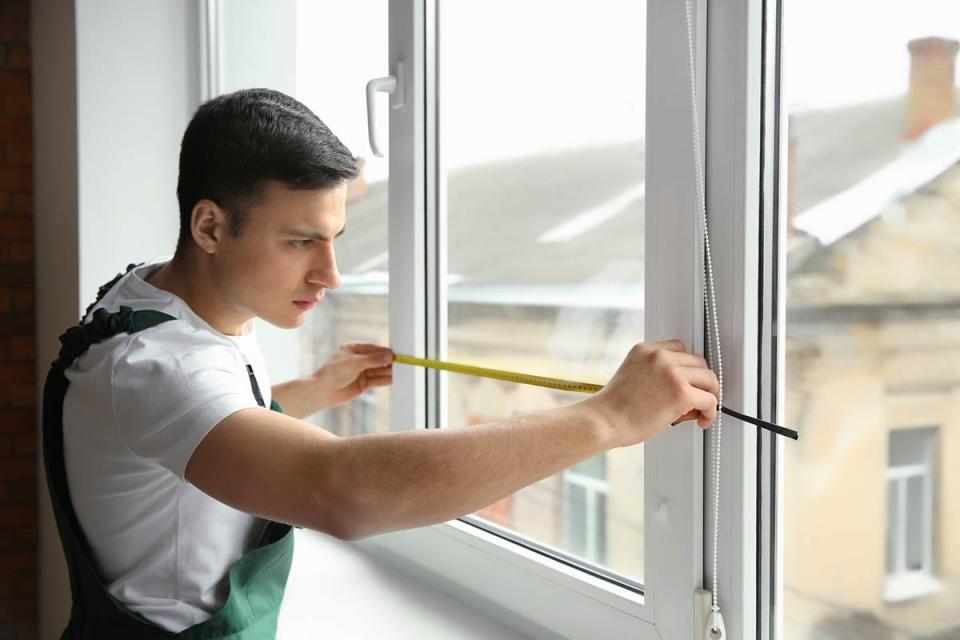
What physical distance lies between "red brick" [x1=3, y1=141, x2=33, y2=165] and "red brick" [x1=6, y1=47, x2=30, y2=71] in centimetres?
23

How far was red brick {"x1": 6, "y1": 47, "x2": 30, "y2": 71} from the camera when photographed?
2.62 meters

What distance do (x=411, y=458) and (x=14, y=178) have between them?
2305mm

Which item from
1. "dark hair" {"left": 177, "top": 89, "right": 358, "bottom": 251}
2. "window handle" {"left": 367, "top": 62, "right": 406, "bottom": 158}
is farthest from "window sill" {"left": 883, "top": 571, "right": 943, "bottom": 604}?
"window handle" {"left": 367, "top": 62, "right": 406, "bottom": 158}

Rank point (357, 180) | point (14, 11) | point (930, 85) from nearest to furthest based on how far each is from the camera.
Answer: point (930, 85)
point (357, 180)
point (14, 11)

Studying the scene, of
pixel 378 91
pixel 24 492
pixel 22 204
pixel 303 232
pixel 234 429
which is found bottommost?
pixel 24 492

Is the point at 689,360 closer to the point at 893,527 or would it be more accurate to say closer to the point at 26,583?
the point at 893,527

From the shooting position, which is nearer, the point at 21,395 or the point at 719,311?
the point at 719,311

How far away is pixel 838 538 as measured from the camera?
0.95 m

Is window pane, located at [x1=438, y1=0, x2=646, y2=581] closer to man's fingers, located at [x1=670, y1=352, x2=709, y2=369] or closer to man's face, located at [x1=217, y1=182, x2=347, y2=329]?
man's fingers, located at [x1=670, y1=352, x2=709, y2=369]

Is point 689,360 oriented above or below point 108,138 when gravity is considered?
below

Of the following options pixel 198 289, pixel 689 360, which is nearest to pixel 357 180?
pixel 198 289

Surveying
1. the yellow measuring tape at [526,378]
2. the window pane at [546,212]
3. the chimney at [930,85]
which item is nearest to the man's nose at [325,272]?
the yellow measuring tape at [526,378]

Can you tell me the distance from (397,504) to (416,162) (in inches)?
36.5

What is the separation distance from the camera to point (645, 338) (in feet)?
3.65
